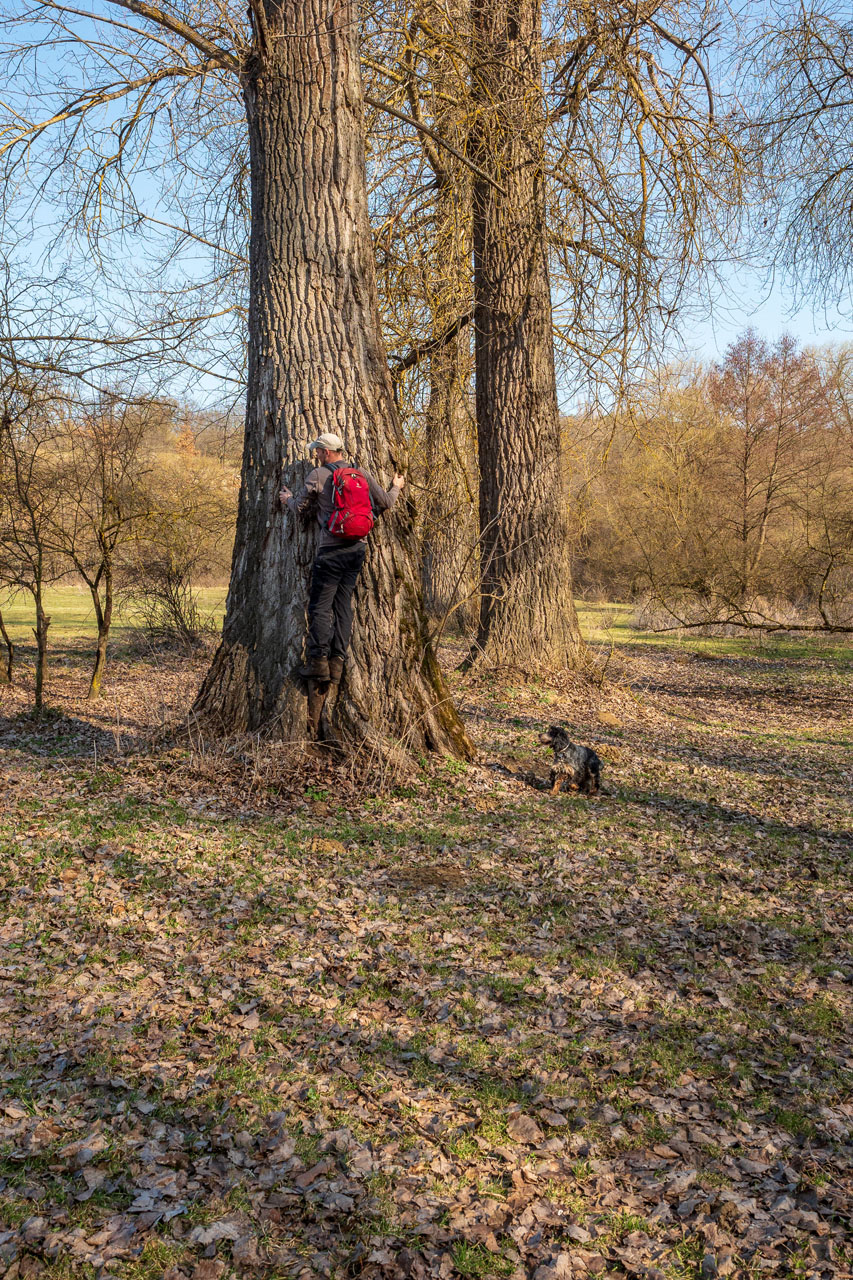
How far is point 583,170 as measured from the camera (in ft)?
33.1

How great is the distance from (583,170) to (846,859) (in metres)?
7.85

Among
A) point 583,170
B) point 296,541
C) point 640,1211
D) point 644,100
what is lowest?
point 640,1211

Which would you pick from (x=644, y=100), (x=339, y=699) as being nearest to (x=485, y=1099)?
(x=339, y=699)

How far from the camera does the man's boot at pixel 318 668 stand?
22.6 feet

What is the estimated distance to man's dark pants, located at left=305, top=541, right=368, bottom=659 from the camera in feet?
22.2

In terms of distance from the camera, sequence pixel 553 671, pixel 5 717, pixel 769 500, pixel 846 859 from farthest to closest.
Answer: pixel 769 500, pixel 553 671, pixel 5 717, pixel 846 859

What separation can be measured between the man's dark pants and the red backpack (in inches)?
8.4

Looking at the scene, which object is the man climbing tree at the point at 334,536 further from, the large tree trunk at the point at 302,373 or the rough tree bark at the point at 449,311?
the rough tree bark at the point at 449,311

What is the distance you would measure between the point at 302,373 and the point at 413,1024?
4.95 metres

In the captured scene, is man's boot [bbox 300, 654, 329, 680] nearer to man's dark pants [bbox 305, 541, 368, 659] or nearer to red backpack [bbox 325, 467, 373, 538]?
man's dark pants [bbox 305, 541, 368, 659]

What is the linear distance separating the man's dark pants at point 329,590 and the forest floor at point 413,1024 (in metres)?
0.91

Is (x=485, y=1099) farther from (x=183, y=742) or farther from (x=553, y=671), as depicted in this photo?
(x=553, y=671)

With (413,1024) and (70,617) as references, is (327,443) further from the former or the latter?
(70,617)

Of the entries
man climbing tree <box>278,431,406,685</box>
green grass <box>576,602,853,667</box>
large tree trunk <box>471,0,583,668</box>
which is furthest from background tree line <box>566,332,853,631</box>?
man climbing tree <box>278,431,406,685</box>
